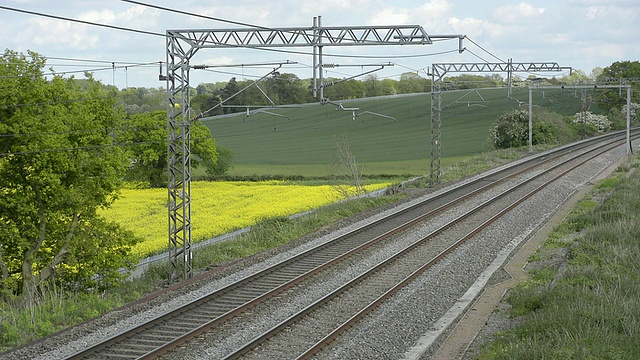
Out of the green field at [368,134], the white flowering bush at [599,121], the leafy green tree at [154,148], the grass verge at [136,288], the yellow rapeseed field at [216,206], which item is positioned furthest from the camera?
the white flowering bush at [599,121]

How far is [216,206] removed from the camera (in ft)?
155

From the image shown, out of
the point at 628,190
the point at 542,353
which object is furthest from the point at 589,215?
the point at 542,353

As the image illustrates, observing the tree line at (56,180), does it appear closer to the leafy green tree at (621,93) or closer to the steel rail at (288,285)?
the steel rail at (288,285)

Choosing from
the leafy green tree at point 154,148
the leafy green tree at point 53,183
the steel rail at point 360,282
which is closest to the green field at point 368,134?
the leafy green tree at point 154,148

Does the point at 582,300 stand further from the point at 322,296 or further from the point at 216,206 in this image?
the point at 216,206

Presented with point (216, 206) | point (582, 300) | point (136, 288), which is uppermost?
point (582, 300)

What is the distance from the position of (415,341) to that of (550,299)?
279 cm

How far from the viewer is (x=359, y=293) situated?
1770cm

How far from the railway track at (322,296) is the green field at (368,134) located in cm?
3551

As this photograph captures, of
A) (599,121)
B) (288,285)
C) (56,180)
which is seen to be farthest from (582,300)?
(599,121)

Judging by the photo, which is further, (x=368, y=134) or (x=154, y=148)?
(x=368, y=134)

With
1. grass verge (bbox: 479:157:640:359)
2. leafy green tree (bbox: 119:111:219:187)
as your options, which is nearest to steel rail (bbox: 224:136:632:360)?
grass verge (bbox: 479:157:640:359)

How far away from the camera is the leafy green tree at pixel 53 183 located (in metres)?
21.9

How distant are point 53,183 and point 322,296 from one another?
9.87 meters
